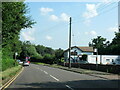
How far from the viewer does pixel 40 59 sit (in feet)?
336

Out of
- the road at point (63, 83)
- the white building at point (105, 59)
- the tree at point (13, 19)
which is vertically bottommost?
the road at point (63, 83)

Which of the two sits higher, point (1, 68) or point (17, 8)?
point (17, 8)

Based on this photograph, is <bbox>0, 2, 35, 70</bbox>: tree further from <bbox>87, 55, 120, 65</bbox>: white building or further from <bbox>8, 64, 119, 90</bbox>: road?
<bbox>87, 55, 120, 65</bbox>: white building

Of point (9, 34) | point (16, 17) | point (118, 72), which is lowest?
point (118, 72)

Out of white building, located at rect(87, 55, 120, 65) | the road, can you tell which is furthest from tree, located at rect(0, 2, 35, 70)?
white building, located at rect(87, 55, 120, 65)

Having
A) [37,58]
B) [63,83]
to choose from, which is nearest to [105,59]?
[37,58]

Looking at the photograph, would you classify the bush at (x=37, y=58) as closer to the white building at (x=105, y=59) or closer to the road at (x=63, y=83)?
the white building at (x=105, y=59)

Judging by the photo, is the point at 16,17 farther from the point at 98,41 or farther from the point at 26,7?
the point at 98,41

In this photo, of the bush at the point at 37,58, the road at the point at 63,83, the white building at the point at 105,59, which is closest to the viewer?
the road at the point at 63,83

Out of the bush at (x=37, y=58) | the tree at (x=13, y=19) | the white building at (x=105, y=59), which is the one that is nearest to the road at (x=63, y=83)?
the tree at (x=13, y=19)

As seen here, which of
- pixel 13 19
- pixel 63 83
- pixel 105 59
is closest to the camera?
pixel 63 83

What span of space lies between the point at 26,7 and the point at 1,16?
4472 mm

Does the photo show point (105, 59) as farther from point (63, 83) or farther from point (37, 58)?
point (63, 83)

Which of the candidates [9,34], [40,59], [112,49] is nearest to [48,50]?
[40,59]
